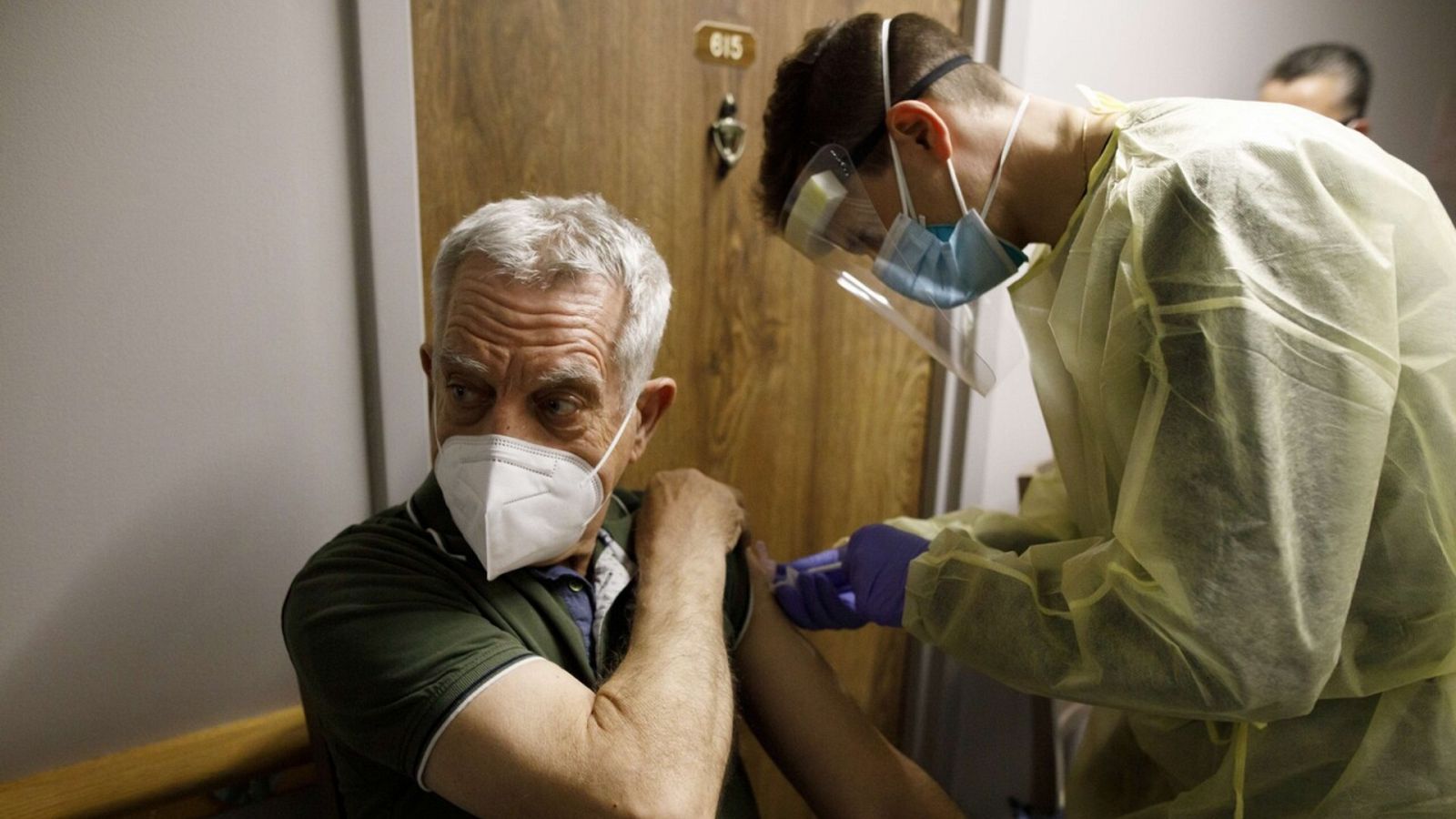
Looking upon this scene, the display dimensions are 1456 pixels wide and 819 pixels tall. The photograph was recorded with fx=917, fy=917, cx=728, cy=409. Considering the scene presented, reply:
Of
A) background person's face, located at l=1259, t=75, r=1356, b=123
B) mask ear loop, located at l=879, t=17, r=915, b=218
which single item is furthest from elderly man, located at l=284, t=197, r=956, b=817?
background person's face, located at l=1259, t=75, r=1356, b=123

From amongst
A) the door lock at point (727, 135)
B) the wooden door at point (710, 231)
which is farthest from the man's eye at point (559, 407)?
the door lock at point (727, 135)

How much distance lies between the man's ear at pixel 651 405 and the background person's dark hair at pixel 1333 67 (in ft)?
6.19

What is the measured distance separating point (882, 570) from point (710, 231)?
0.67 m

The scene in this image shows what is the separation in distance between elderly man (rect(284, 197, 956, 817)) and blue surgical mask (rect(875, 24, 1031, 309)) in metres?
0.32

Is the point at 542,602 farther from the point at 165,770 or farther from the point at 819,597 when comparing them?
the point at 165,770

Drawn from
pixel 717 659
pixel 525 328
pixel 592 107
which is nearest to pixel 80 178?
pixel 525 328

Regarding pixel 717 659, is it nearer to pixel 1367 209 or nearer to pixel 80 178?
pixel 1367 209

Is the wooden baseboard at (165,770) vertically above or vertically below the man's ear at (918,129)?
below

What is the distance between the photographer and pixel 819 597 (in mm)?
1385

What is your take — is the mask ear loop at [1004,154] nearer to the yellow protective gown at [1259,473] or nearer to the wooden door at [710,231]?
the yellow protective gown at [1259,473]

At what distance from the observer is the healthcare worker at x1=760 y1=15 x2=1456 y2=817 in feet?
2.96

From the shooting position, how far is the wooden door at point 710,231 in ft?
4.41

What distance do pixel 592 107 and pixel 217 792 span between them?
3.80 feet

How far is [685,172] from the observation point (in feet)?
5.08
